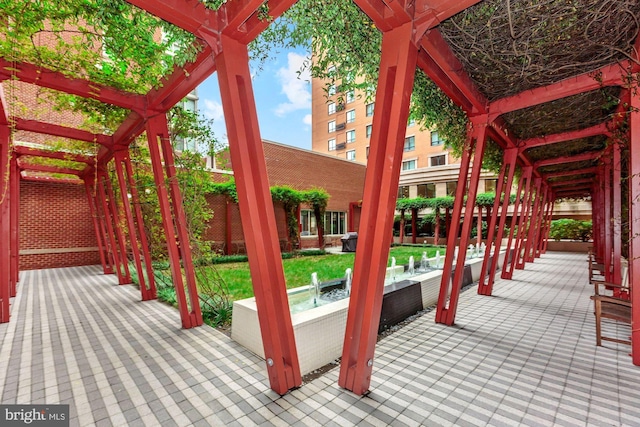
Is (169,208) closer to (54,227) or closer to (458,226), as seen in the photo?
(458,226)

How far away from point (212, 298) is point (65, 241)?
8557mm

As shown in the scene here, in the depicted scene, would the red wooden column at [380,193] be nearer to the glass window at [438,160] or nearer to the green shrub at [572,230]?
the green shrub at [572,230]

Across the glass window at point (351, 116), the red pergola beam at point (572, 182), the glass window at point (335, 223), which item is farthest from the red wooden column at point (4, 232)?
the glass window at point (351, 116)

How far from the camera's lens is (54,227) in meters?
9.45

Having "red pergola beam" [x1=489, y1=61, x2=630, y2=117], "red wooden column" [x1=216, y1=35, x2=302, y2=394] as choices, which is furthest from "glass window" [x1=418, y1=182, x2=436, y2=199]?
"red wooden column" [x1=216, y1=35, x2=302, y2=394]

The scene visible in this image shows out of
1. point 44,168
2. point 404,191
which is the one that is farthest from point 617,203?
point 404,191

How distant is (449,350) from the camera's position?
3.30 meters

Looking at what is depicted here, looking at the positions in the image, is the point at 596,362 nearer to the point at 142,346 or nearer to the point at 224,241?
the point at 142,346

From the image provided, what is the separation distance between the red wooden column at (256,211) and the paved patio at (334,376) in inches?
16.2

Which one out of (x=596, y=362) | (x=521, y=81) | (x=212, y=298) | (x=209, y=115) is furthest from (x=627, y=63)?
(x=212, y=298)

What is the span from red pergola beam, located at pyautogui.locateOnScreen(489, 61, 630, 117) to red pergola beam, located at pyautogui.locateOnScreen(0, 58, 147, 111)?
4.98 m

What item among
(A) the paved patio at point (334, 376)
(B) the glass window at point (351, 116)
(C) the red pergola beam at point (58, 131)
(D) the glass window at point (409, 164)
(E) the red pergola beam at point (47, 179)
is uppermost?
(B) the glass window at point (351, 116)

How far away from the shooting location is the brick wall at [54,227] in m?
8.99

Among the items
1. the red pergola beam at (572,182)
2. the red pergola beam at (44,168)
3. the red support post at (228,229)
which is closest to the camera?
the red pergola beam at (44,168)
